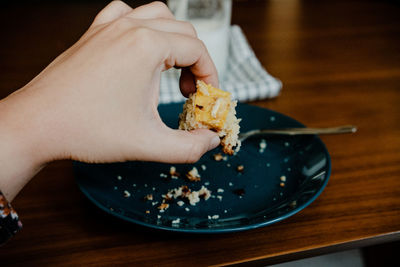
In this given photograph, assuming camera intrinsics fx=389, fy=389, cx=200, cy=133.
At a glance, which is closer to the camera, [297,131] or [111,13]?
[111,13]

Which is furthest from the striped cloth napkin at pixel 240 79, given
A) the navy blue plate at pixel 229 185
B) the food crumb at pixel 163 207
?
the food crumb at pixel 163 207

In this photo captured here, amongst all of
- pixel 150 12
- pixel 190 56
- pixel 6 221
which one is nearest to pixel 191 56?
pixel 190 56

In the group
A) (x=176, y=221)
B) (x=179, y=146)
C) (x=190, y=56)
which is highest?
(x=190, y=56)

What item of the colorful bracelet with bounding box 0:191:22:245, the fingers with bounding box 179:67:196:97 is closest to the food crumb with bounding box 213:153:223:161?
the fingers with bounding box 179:67:196:97

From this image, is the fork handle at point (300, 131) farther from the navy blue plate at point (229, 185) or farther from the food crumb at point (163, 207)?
the food crumb at point (163, 207)

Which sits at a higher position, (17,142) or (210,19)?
(210,19)

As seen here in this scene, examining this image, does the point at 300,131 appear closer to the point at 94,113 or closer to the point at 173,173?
the point at 173,173

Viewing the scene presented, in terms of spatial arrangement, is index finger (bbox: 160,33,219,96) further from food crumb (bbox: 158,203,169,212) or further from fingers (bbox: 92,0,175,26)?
food crumb (bbox: 158,203,169,212)
